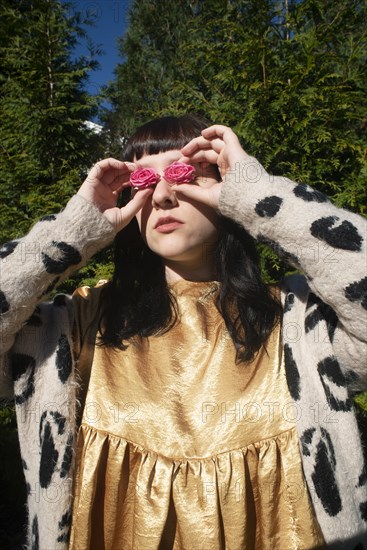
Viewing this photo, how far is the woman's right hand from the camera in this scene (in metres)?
1.50

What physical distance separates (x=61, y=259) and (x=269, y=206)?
661mm

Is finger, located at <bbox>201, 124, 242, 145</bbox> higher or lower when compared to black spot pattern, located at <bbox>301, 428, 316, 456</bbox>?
higher

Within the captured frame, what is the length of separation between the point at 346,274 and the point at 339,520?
72 cm

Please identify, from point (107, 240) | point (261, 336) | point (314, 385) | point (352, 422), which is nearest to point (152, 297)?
point (107, 240)

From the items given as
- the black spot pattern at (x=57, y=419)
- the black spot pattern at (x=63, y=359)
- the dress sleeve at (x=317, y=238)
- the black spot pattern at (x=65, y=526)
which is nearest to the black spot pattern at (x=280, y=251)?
the dress sleeve at (x=317, y=238)

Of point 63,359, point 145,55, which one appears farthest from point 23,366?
point 145,55

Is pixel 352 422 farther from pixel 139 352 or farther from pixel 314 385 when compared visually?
pixel 139 352

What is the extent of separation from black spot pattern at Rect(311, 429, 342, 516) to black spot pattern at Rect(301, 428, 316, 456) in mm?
29

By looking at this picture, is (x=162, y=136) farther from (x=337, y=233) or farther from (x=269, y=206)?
(x=337, y=233)

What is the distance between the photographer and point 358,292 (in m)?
1.20

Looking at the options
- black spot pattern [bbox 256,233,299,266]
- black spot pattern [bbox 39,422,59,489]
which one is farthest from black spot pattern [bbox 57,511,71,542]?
black spot pattern [bbox 256,233,299,266]

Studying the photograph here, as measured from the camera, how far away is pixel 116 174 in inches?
64.4

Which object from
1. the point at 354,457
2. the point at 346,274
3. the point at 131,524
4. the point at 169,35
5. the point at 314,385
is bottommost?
the point at 131,524

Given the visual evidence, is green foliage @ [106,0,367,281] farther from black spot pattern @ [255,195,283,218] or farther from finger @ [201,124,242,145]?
black spot pattern @ [255,195,283,218]
